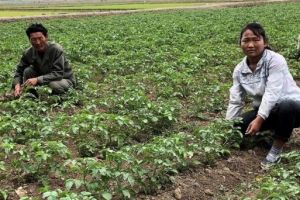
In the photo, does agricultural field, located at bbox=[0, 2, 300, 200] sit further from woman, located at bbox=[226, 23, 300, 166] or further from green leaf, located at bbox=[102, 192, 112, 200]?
woman, located at bbox=[226, 23, 300, 166]

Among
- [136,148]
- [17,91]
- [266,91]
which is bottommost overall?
[17,91]

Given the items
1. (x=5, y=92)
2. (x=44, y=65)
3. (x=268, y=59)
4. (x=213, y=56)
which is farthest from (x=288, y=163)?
(x=213, y=56)

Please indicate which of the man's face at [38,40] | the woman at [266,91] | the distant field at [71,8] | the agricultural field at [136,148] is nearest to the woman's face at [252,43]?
the woman at [266,91]

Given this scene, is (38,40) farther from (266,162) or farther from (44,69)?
(266,162)

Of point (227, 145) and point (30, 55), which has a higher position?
point (30, 55)

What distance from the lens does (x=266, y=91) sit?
454 centimetres

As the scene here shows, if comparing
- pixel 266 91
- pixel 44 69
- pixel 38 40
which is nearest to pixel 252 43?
pixel 266 91

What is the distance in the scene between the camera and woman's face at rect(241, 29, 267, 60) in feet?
15.0

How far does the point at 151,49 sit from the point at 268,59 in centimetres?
709

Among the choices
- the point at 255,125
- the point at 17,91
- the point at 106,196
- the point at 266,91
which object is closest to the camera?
the point at 106,196

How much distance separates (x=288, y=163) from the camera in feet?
14.8

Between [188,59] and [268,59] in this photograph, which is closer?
[268,59]

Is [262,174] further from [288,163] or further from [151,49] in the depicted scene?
[151,49]

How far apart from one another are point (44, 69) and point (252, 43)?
3.82 m
